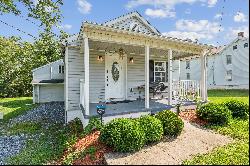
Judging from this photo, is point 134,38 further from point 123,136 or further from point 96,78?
point 123,136

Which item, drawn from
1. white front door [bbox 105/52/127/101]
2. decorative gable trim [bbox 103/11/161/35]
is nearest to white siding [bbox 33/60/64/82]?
decorative gable trim [bbox 103/11/161/35]

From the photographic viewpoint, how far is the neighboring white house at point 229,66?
29781 mm

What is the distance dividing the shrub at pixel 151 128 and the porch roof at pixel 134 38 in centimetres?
342

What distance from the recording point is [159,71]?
14.0 m

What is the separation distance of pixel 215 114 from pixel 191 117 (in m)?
1.06

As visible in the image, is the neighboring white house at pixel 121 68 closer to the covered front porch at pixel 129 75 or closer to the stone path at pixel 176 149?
the covered front porch at pixel 129 75

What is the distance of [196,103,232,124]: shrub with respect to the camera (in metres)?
8.66

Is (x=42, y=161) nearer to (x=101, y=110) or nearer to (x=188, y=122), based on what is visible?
(x=101, y=110)

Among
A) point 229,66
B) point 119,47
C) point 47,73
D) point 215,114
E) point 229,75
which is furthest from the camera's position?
point 229,75

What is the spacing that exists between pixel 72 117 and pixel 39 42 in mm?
23946

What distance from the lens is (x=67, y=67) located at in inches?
421

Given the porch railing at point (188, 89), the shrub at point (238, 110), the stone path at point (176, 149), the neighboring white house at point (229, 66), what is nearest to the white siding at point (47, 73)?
the porch railing at point (188, 89)

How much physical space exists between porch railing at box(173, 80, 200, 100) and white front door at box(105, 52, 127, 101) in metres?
2.93

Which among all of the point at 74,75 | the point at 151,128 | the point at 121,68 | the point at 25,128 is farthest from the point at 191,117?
the point at 25,128
